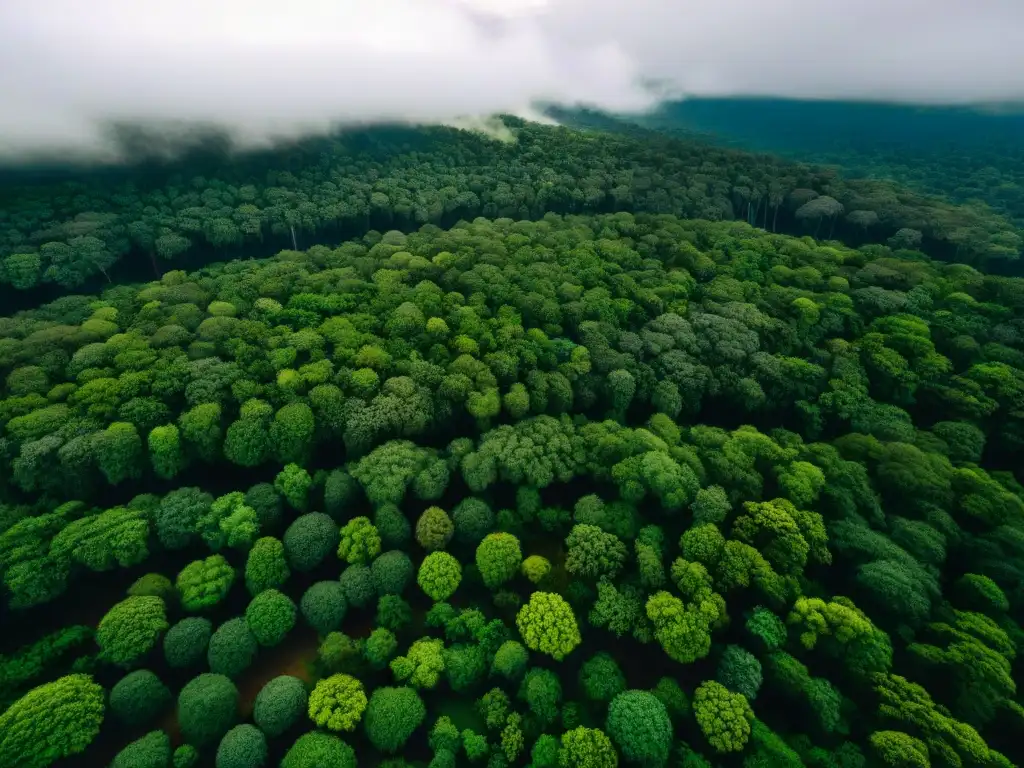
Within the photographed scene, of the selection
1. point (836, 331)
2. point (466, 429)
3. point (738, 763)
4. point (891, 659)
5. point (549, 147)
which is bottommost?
point (738, 763)

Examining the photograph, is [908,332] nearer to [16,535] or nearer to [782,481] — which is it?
[782,481]

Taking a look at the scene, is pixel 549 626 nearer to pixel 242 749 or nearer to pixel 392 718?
pixel 392 718

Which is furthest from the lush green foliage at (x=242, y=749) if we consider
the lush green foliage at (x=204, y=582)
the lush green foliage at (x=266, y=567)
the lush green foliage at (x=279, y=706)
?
the lush green foliage at (x=266, y=567)

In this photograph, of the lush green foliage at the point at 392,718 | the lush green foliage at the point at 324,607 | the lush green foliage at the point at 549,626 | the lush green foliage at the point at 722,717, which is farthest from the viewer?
the lush green foliage at the point at 324,607

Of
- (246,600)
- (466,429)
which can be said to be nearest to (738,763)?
(466,429)

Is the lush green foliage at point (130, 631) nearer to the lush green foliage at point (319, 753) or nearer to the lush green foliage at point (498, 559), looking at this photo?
the lush green foliage at point (319, 753)

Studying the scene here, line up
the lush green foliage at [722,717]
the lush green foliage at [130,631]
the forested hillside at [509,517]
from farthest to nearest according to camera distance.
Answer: the lush green foliage at [130,631], the forested hillside at [509,517], the lush green foliage at [722,717]

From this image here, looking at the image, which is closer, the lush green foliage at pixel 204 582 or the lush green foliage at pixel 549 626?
the lush green foliage at pixel 549 626
